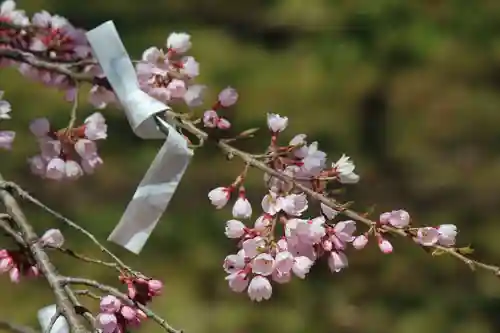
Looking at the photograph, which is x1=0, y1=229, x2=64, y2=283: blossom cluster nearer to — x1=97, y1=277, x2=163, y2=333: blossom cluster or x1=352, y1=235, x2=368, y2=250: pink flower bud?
x1=97, y1=277, x2=163, y2=333: blossom cluster

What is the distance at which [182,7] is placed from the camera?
2166mm

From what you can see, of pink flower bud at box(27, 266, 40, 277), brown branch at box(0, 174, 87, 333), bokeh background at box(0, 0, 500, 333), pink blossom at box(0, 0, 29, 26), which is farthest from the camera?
bokeh background at box(0, 0, 500, 333)

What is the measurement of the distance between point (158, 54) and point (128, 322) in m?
0.22

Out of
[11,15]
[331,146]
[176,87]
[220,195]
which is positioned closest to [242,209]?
[220,195]

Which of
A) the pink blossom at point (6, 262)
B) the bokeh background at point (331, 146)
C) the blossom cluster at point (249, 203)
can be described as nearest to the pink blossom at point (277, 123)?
the blossom cluster at point (249, 203)

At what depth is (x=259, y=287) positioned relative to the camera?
0.55 meters

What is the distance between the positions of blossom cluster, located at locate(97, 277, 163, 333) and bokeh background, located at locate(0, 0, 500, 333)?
1.04 meters

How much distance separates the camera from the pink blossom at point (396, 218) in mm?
557

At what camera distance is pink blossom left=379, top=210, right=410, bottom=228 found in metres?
0.56

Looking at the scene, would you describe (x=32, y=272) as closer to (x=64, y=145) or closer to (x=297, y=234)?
(x=64, y=145)

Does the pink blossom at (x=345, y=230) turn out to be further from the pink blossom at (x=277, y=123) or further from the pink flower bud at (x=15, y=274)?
the pink flower bud at (x=15, y=274)

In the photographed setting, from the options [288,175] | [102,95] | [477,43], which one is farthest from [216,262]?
[288,175]

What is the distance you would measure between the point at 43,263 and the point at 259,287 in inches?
5.6

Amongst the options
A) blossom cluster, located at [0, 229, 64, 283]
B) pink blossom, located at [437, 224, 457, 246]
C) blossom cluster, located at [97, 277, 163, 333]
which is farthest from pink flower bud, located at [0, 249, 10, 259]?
pink blossom, located at [437, 224, 457, 246]
